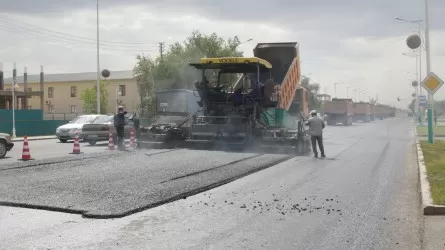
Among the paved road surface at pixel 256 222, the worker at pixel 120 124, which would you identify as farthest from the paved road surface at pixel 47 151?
the paved road surface at pixel 256 222

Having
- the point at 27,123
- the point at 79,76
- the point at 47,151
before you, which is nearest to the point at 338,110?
the point at 27,123

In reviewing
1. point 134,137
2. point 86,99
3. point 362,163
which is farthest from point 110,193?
point 86,99

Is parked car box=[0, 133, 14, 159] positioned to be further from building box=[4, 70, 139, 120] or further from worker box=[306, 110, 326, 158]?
building box=[4, 70, 139, 120]

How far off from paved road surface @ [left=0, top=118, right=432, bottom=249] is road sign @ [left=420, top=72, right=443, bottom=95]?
11.5 m

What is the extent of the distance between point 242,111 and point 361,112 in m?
56.4

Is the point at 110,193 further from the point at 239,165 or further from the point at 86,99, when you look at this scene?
the point at 86,99

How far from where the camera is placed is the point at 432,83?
20312mm

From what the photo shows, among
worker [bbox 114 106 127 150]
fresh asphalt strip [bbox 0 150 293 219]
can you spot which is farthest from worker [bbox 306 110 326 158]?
worker [bbox 114 106 127 150]

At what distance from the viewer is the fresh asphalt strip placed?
7711mm

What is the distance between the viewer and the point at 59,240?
5.70 metres

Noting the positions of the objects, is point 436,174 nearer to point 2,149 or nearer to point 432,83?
point 432,83

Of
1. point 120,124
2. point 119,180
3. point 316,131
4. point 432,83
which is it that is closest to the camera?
point 119,180

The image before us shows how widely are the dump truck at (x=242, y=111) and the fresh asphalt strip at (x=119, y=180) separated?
1998 millimetres

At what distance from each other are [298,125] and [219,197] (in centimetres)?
921
